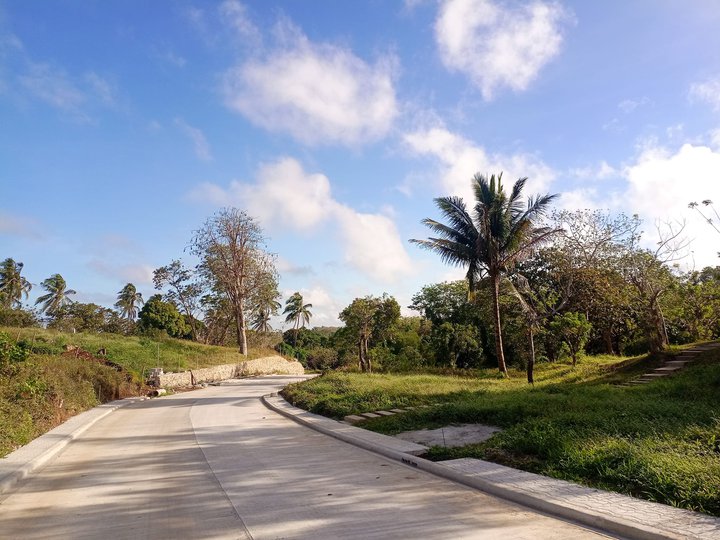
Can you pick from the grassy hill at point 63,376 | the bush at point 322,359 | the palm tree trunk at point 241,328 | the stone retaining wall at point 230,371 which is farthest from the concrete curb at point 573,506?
the bush at point 322,359

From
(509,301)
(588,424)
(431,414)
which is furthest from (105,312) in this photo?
(588,424)

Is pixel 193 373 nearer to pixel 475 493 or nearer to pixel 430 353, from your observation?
pixel 430 353

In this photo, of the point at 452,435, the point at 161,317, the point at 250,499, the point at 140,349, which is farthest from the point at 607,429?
the point at 161,317

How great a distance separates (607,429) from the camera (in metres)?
8.43

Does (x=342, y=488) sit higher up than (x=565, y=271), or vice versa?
(x=565, y=271)

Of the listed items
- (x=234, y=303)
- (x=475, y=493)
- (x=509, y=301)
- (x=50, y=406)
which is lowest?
(x=475, y=493)

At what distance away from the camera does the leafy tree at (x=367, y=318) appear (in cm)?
3206

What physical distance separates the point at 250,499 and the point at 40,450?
670cm

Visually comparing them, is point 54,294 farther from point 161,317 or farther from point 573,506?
point 573,506

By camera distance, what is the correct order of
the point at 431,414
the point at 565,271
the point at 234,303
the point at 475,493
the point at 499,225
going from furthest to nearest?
the point at 234,303 → the point at 565,271 → the point at 499,225 → the point at 431,414 → the point at 475,493

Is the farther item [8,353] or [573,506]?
[8,353]

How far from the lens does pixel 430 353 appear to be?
32.8 m

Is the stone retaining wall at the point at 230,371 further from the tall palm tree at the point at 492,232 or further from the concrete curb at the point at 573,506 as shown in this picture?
the concrete curb at the point at 573,506

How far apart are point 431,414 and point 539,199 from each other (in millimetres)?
Result: 15489
